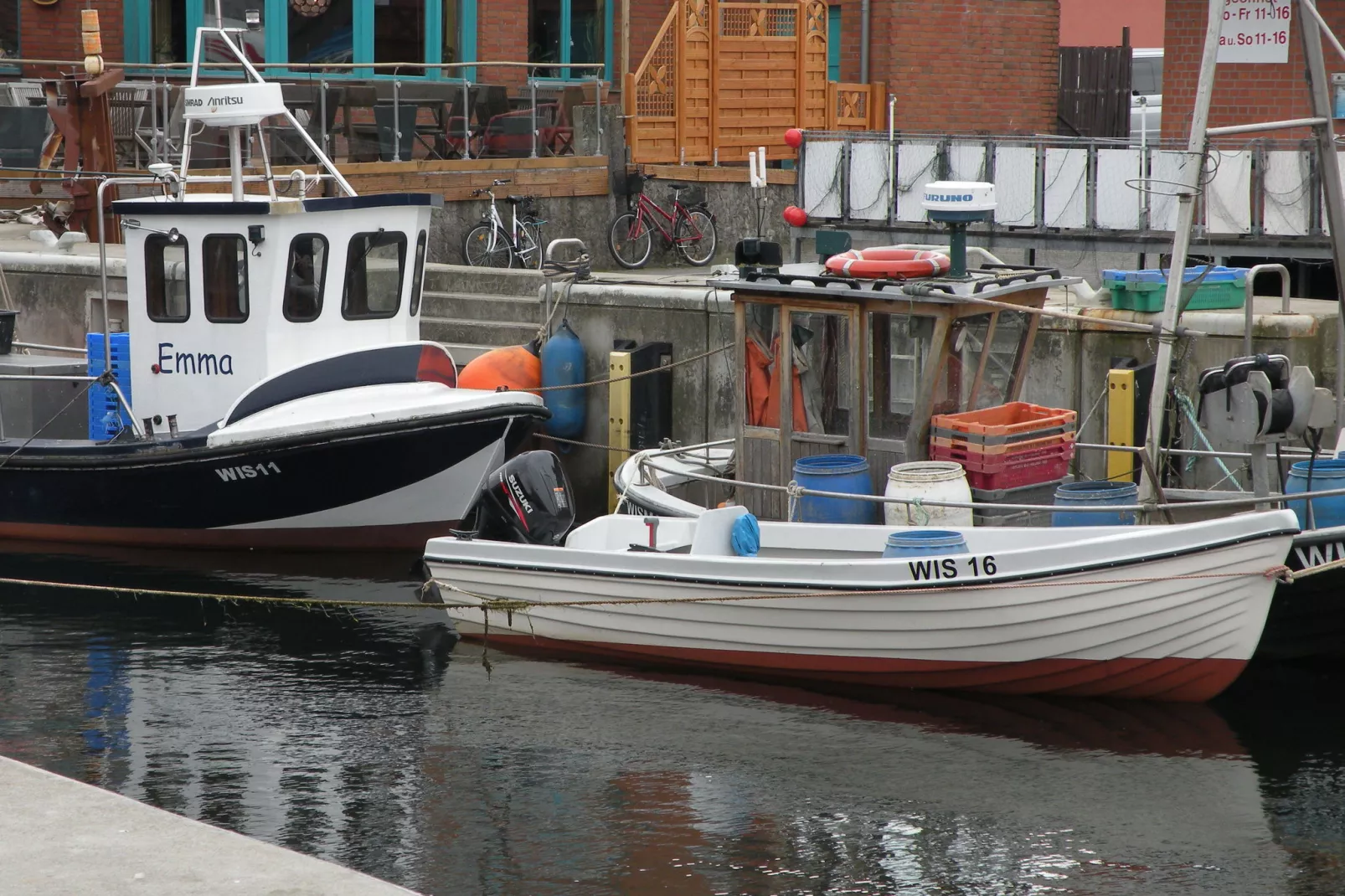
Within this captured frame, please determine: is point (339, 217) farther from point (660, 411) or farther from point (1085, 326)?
point (1085, 326)

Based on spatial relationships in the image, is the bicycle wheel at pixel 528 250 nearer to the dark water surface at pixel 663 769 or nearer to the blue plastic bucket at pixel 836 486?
the dark water surface at pixel 663 769

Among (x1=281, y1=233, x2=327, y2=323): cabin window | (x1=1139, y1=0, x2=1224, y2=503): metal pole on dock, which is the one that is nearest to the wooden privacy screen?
(x1=281, y1=233, x2=327, y2=323): cabin window

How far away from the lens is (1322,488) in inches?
376

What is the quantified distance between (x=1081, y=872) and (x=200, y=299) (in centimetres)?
842

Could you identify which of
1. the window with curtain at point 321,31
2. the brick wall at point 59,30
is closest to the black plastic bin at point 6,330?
the brick wall at point 59,30

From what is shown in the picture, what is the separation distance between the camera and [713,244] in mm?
20953

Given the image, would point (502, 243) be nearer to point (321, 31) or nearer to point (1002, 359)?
point (321, 31)

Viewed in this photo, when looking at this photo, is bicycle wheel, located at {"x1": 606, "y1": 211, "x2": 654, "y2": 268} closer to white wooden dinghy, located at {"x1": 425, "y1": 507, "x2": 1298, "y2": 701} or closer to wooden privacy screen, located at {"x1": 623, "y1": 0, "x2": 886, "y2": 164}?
wooden privacy screen, located at {"x1": 623, "y1": 0, "x2": 886, "y2": 164}

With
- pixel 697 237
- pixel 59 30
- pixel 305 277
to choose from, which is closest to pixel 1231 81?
pixel 697 237

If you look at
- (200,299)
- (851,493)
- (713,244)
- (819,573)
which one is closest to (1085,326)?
(851,493)

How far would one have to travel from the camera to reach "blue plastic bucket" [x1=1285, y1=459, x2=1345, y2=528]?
944 centimetres

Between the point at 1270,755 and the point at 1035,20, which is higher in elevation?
the point at 1035,20

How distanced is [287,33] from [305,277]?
993cm

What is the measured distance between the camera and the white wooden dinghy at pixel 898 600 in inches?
342
